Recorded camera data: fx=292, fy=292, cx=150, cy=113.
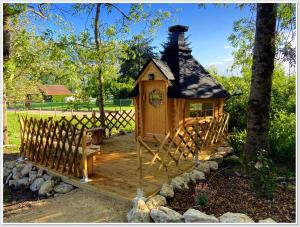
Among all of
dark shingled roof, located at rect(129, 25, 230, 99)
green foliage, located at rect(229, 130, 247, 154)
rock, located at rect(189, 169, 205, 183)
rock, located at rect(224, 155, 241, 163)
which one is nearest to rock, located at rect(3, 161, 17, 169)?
dark shingled roof, located at rect(129, 25, 230, 99)

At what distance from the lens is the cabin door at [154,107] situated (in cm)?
1140

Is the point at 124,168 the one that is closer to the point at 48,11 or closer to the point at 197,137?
the point at 197,137

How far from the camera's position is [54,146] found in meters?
9.42

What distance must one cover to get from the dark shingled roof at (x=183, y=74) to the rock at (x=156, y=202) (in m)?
5.29

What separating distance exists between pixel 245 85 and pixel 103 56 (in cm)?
721

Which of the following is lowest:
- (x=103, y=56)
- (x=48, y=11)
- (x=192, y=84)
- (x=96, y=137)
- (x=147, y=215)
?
(x=147, y=215)

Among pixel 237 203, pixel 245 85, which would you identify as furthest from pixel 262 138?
pixel 245 85

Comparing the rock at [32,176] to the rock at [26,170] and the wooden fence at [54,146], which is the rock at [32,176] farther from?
the wooden fence at [54,146]

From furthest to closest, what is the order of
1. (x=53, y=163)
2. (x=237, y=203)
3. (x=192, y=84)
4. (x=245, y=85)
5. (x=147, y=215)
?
(x=245, y=85), (x=192, y=84), (x=53, y=163), (x=237, y=203), (x=147, y=215)

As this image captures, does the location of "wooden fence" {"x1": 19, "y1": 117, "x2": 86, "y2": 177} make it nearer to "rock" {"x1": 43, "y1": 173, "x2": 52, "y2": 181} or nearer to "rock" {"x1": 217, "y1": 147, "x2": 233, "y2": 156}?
"rock" {"x1": 43, "y1": 173, "x2": 52, "y2": 181}

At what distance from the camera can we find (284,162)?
8.62 m

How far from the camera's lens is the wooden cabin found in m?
11.1

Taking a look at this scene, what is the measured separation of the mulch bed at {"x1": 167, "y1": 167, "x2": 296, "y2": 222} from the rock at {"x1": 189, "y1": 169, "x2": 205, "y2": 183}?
0.22 meters

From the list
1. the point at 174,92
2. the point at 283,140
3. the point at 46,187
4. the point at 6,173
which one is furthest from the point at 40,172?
the point at 283,140
